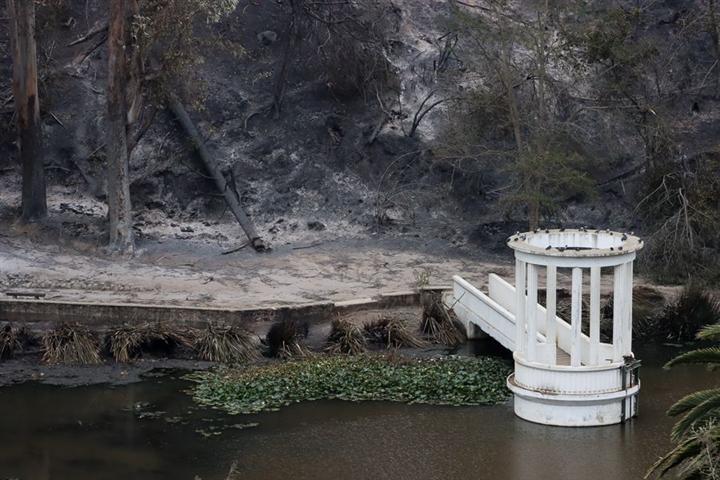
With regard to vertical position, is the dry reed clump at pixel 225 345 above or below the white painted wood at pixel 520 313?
below

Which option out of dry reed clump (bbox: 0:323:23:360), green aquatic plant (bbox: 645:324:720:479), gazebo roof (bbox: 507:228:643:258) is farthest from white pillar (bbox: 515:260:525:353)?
dry reed clump (bbox: 0:323:23:360)

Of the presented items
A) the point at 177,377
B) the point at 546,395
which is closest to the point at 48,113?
the point at 177,377

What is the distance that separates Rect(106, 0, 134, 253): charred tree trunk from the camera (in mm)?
30531

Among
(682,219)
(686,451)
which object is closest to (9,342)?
(682,219)

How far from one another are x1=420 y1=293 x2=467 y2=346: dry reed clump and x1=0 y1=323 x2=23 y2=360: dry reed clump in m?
7.32

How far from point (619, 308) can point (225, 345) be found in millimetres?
7243

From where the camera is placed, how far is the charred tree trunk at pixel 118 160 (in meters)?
30.5

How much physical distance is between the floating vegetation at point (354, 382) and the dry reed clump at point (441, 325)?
50.3 inches

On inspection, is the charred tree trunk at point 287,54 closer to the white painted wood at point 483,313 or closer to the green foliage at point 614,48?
the green foliage at point 614,48

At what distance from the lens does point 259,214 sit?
3347cm

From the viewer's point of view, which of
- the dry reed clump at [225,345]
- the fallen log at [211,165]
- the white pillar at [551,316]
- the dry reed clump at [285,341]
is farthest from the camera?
the fallen log at [211,165]

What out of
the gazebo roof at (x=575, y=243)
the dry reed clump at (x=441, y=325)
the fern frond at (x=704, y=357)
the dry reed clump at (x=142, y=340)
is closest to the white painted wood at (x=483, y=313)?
the dry reed clump at (x=441, y=325)

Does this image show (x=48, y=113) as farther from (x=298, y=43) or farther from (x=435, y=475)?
(x=435, y=475)

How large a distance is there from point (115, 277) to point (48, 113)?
23.4ft
